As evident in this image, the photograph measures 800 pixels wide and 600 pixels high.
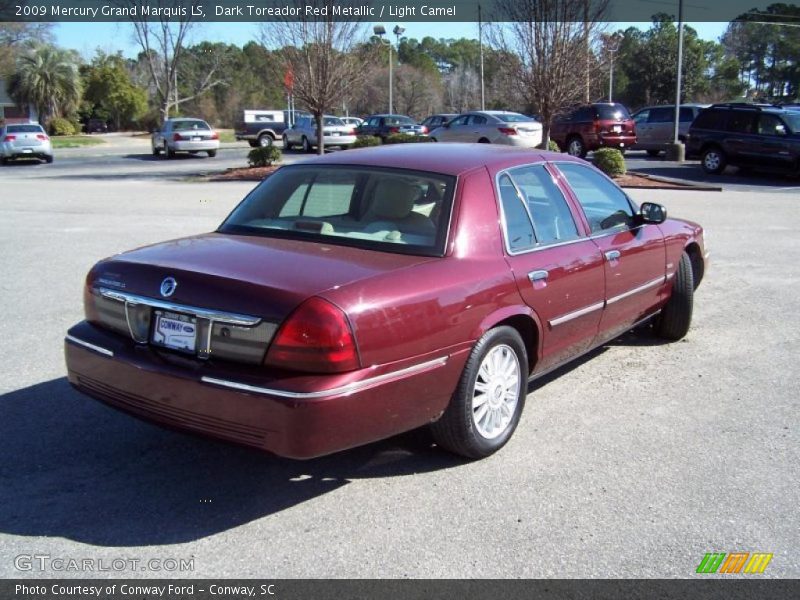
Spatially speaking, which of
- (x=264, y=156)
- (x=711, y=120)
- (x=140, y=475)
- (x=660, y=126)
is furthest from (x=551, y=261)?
(x=660, y=126)

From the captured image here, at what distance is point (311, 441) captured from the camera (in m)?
3.37

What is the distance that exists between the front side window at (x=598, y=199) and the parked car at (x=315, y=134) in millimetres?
26378

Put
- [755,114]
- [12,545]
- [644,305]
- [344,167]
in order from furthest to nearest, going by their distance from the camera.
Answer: [755,114], [644,305], [344,167], [12,545]

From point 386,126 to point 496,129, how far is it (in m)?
11.5

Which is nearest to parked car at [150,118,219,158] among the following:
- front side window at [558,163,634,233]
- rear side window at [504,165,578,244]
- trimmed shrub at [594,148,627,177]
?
trimmed shrub at [594,148,627,177]

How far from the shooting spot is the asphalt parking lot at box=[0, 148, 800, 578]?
10.9 feet

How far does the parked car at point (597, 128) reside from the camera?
24609 millimetres

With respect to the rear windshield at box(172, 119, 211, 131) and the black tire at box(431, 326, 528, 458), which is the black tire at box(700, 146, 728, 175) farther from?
the rear windshield at box(172, 119, 211, 131)

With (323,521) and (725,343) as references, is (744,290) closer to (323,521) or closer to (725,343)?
(725,343)

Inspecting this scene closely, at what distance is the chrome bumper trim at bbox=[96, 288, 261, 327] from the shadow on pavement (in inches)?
21.8

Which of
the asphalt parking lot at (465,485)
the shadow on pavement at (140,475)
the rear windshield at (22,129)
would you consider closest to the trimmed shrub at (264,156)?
the rear windshield at (22,129)

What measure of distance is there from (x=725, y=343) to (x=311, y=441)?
427 centimetres

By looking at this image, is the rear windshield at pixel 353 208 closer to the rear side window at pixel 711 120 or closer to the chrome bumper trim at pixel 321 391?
the chrome bumper trim at pixel 321 391

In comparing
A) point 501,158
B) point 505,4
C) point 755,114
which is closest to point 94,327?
point 501,158
